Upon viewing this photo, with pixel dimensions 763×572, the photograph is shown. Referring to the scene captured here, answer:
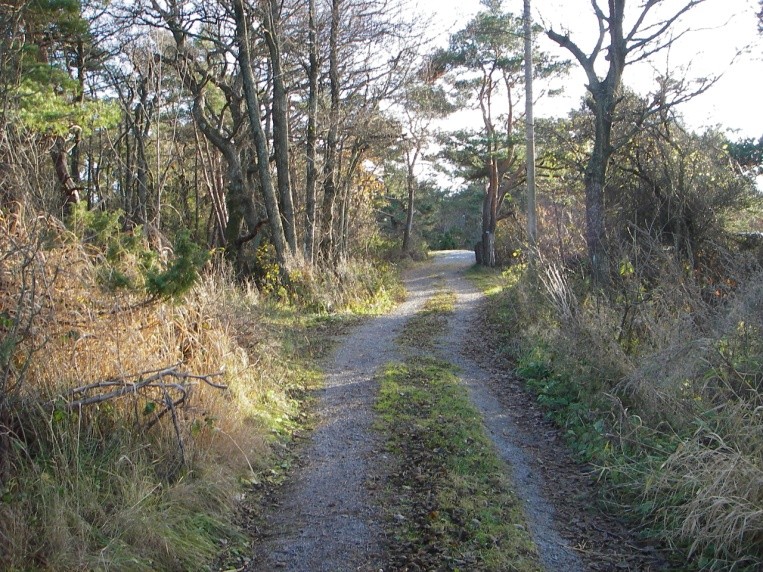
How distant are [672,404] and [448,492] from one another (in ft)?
7.24

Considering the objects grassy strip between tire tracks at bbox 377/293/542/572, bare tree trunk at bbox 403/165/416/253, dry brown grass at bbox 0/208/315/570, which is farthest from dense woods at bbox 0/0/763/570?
bare tree trunk at bbox 403/165/416/253

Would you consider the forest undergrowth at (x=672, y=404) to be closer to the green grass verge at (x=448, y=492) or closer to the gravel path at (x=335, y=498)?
the green grass verge at (x=448, y=492)

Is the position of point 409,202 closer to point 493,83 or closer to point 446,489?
point 493,83

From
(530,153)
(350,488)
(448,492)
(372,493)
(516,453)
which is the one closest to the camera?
(448,492)

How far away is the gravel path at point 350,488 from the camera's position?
473 cm

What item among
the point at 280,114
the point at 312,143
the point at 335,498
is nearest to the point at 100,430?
the point at 335,498

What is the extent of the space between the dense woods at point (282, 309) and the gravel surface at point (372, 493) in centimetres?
31

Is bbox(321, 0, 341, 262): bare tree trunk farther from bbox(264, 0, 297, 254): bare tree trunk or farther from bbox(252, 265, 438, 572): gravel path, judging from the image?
bbox(252, 265, 438, 572): gravel path

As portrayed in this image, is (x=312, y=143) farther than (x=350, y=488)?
Yes

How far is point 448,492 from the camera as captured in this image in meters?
5.62

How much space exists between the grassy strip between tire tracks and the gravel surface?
15cm

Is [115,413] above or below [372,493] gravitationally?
above

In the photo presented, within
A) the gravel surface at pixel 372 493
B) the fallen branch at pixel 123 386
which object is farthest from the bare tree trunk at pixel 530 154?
the fallen branch at pixel 123 386

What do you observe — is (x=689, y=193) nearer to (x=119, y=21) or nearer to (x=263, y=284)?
(x=263, y=284)
